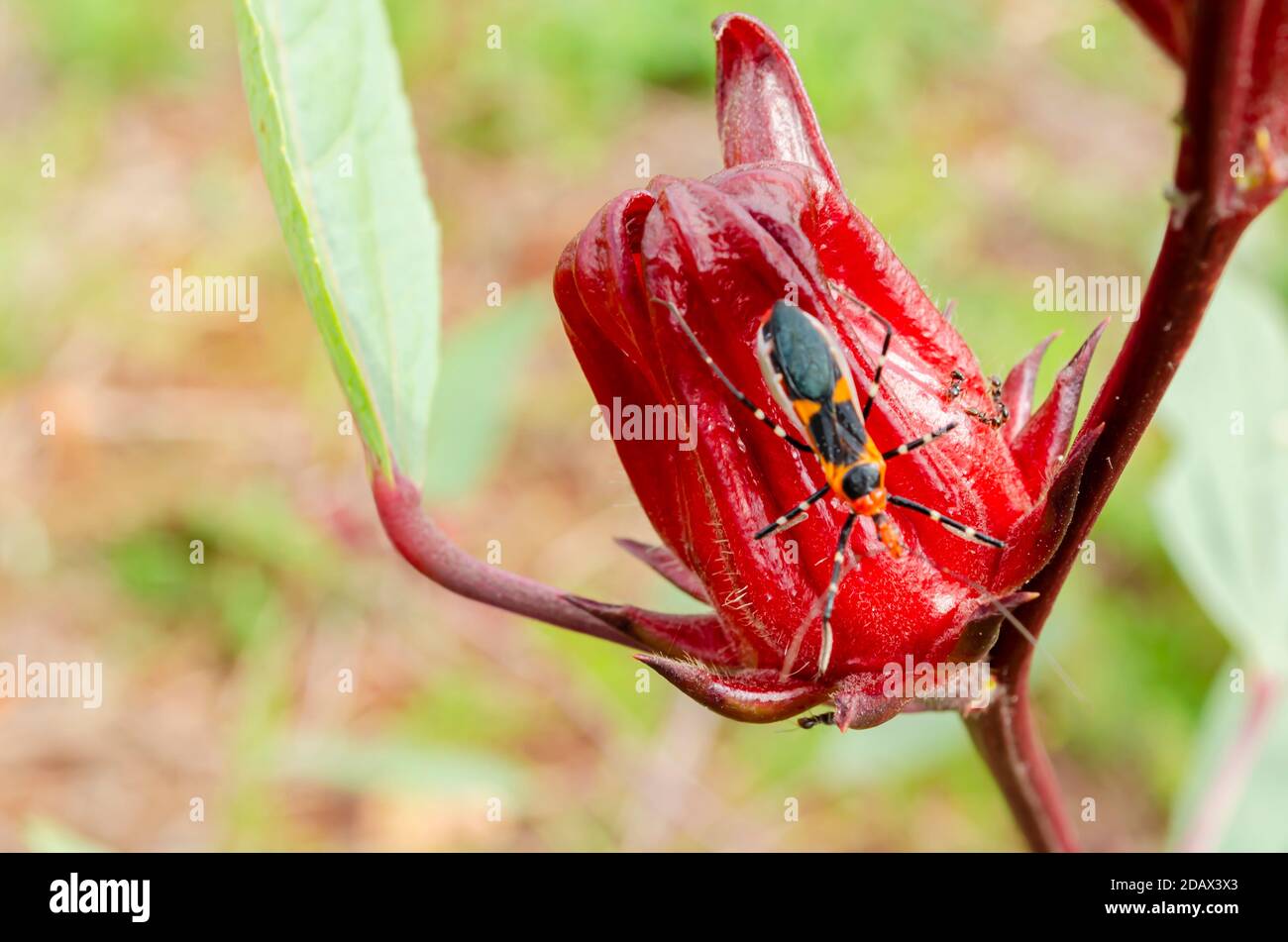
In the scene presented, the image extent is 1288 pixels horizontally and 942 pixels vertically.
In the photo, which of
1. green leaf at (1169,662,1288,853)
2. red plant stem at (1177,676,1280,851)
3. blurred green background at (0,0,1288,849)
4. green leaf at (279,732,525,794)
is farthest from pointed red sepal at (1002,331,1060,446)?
green leaf at (279,732,525,794)

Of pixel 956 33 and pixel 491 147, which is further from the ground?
pixel 956 33

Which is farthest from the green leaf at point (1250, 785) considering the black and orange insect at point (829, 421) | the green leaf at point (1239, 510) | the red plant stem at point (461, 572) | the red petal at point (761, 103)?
the red petal at point (761, 103)

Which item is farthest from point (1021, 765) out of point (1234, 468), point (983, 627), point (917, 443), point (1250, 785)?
point (1234, 468)

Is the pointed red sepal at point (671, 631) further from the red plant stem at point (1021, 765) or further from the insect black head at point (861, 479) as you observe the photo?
the red plant stem at point (1021, 765)

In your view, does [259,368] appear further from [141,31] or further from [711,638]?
[711,638]

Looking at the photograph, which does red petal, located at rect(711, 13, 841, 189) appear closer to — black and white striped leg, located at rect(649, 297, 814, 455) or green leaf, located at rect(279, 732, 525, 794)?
black and white striped leg, located at rect(649, 297, 814, 455)

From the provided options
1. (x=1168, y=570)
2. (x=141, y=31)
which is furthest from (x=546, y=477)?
(x=141, y=31)
